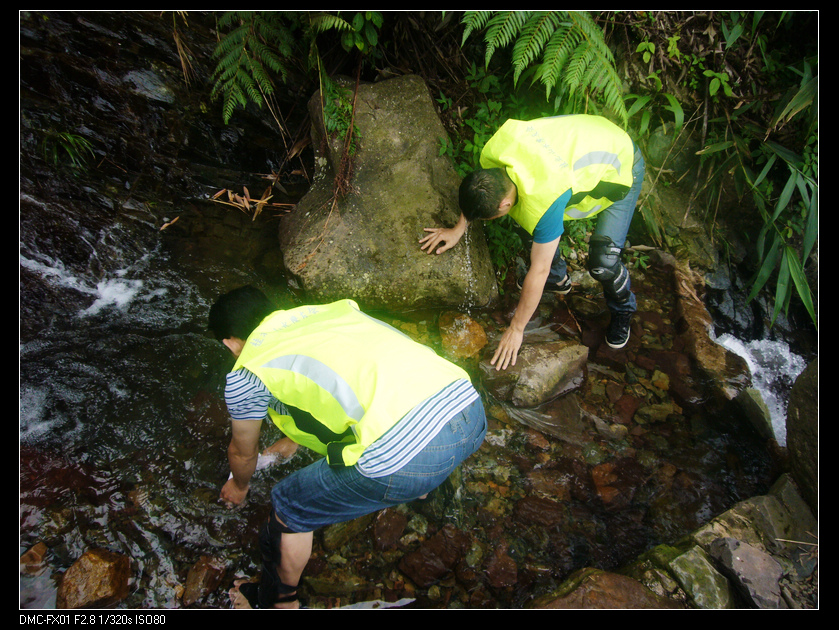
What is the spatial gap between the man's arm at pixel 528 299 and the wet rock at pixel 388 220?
1.32 ft

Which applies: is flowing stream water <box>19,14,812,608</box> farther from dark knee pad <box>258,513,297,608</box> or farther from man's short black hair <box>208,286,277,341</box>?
man's short black hair <box>208,286,277,341</box>

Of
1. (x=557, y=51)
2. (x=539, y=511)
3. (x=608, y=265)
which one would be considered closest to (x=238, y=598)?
(x=539, y=511)

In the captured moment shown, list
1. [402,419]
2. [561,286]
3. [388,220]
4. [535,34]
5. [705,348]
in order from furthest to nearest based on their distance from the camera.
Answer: [561,286], [705,348], [388,220], [535,34], [402,419]

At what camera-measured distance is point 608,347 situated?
2.86 metres

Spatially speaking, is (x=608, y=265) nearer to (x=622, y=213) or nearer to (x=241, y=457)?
(x=622, y=213)

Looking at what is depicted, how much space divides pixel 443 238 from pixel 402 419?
4.90 feet

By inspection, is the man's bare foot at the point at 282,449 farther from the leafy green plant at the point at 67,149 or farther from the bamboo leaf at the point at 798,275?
the bamboo leaf at the point at 798,275

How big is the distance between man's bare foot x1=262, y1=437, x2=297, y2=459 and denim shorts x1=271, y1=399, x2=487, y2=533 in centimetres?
69

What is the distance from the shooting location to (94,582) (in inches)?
69.2

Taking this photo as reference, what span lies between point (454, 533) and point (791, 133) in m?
3.52

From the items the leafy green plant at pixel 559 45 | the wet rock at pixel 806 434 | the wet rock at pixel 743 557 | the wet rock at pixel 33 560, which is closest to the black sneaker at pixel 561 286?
the leafy green plant at pixel 559 45

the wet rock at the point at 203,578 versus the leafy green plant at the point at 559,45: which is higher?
the leafy green plant at the point at 559,45

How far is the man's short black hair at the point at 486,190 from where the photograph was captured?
190 cm

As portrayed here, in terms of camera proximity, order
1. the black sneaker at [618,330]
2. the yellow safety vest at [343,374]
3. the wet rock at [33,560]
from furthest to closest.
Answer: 1. the black sneaker at [618,330]
2. the wet rock at [33,560]
3. the yellow safety vest at [343,374]
